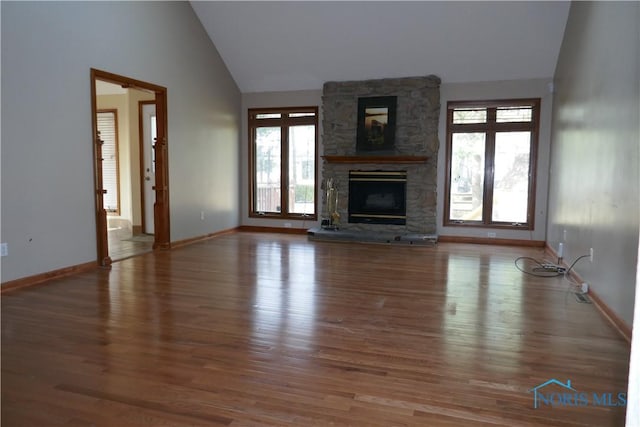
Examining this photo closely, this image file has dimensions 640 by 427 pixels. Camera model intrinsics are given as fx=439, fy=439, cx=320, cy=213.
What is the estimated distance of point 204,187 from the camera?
710 centimetres

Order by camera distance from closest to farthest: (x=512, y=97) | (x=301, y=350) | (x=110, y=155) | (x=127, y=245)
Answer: (x=301, y=350) → (x=127, y=245) → (x=512, y=97) → (x=110, y=155)

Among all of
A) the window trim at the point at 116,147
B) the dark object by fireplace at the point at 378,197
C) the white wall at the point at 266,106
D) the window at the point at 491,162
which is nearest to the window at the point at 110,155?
the window trim at the point at 116,147

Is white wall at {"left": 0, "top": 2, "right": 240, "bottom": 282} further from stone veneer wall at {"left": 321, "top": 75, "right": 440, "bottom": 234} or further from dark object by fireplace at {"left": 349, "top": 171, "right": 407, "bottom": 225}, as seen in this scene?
dark object by fireplace at {"left": 349, "top": 171, "right": 407, "bottom": 225}

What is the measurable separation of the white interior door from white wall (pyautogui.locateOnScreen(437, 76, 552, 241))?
484 centimetres

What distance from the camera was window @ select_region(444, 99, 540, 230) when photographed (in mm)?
6879

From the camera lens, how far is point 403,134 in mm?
7238

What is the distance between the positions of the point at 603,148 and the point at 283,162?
17.7 ft

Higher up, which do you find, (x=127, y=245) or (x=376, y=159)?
(x=376, y=159)

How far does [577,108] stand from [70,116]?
5.47 m

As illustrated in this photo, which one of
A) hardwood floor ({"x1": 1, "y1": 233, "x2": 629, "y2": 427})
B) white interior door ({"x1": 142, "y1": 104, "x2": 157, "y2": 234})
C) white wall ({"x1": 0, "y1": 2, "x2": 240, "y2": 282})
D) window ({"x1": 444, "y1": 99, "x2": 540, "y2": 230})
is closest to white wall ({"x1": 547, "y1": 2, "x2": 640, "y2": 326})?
hardwood floor ({"x1": 1, "y1": 233, "x2": 629, "y2": 427})

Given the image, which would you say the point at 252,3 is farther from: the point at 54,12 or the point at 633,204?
the point at 633,204

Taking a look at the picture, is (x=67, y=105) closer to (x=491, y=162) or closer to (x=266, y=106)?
(x=266, y=106)

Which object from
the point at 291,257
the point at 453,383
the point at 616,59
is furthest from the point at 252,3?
→ the point at 453,383

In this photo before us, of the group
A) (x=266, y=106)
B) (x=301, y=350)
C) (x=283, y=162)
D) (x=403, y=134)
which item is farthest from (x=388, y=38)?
(x=301, y=350)
